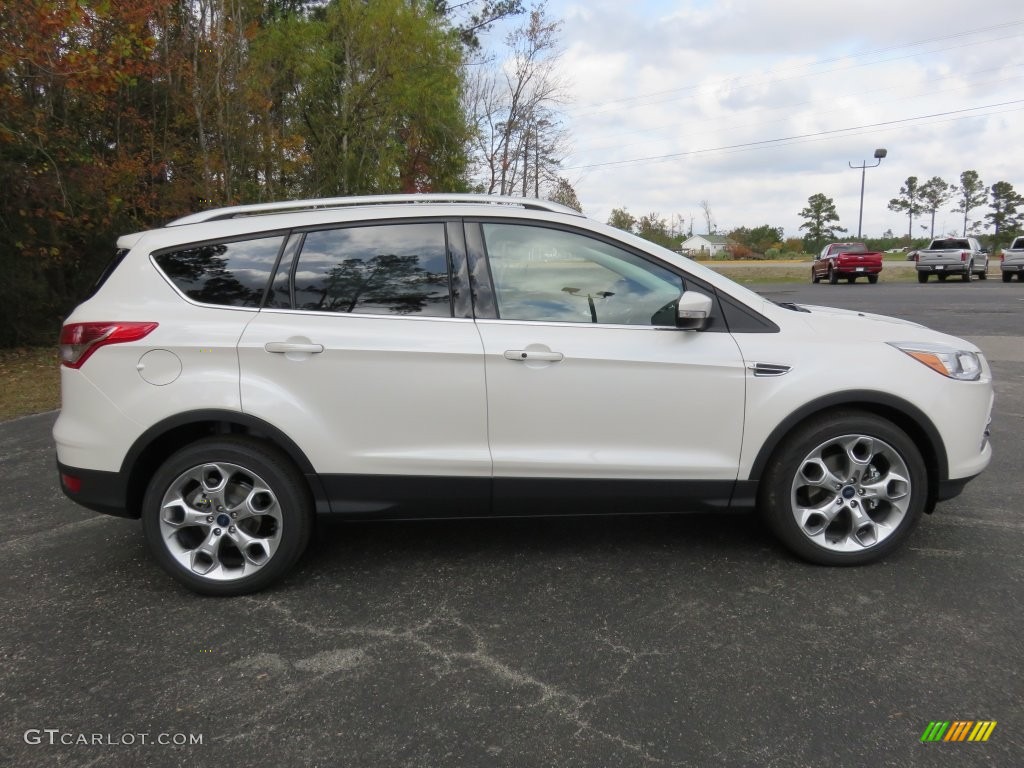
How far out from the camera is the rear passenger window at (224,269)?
3.34 meters

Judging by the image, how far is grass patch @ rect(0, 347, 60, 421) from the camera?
774cm

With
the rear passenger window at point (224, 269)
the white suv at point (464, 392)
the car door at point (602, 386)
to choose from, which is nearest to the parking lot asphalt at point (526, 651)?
the white suv at point (464, 392)

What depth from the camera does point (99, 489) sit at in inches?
129

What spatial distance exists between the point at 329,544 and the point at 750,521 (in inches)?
93.5

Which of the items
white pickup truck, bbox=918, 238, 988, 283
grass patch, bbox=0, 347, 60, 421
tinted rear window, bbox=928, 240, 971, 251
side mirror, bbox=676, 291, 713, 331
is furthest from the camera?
tinted rear window, bbox=928, 240, 971, 251

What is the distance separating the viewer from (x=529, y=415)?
3.29 m

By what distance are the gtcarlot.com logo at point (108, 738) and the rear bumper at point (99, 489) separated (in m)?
1.10

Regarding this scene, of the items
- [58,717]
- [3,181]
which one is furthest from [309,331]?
[3,181]

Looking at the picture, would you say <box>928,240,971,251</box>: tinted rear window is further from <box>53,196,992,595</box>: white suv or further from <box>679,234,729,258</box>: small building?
<box>679,234,729,258</box>: small building

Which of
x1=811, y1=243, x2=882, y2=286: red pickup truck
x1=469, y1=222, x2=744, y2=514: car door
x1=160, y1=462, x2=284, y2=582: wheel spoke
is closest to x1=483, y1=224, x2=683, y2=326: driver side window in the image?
x1=469, y1=222, x2=744, y2=514: car door

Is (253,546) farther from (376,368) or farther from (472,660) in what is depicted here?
(472,660)

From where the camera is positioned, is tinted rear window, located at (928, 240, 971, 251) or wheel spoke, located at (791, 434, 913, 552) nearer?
wheel spoke, located at (791, 434, 913, 552)

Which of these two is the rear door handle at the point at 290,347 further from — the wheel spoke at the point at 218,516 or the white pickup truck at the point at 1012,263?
the white pickup truck at the point at 1012,263

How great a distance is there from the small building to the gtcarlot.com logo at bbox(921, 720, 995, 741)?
272 feet
